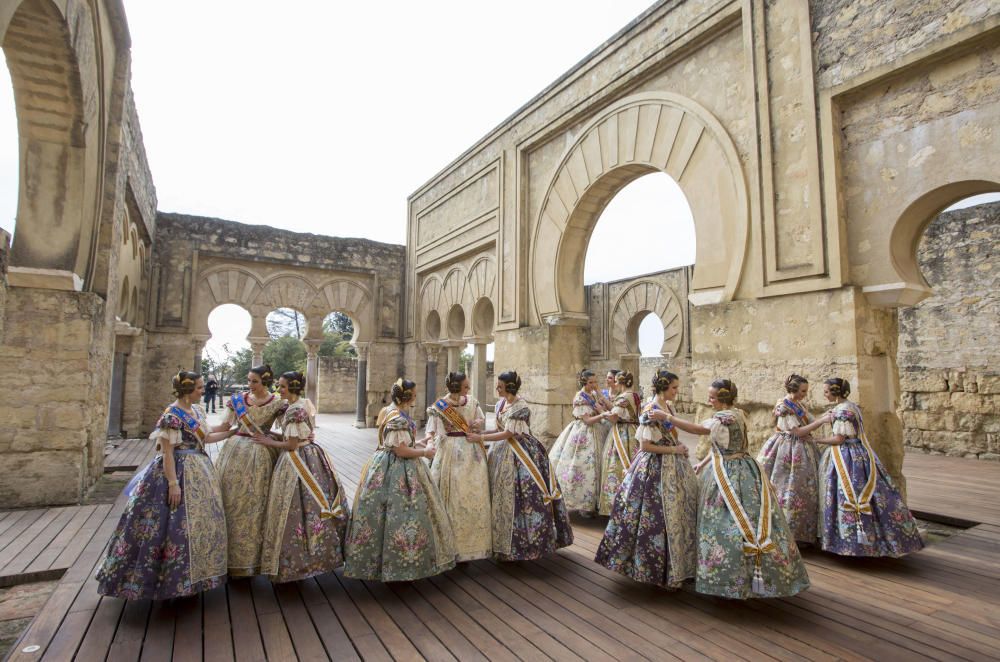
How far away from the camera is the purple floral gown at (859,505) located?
3.89m

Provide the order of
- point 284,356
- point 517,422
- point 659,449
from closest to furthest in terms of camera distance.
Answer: point 659,449 < point 517,422 < point 284,356

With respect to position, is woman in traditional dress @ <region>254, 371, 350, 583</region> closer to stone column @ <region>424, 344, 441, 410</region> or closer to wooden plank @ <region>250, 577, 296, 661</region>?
wooden plank @ <region>250, 577, 296, 661</region>

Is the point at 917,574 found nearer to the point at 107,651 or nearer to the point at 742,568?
the point at 742,568

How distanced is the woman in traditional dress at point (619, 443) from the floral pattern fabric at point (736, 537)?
174cm

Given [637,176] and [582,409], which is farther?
[637,176]

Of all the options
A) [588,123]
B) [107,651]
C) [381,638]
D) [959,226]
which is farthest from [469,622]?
[959,226]

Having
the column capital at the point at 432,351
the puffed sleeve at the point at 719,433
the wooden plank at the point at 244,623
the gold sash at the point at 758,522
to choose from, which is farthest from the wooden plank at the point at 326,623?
the column capital at the point at 432,351

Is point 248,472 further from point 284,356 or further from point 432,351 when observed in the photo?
point 284,356

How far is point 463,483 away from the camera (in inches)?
150

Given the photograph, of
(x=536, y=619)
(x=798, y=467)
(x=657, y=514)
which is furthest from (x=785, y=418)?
(x=536, y=619)

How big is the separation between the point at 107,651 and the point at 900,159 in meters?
5.99

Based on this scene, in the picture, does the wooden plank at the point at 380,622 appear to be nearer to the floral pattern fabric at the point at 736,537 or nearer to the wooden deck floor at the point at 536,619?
the wooden deck floor at the point at 536,619

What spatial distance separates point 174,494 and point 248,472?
489 mm

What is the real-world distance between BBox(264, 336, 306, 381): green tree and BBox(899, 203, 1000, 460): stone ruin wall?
24157mm
